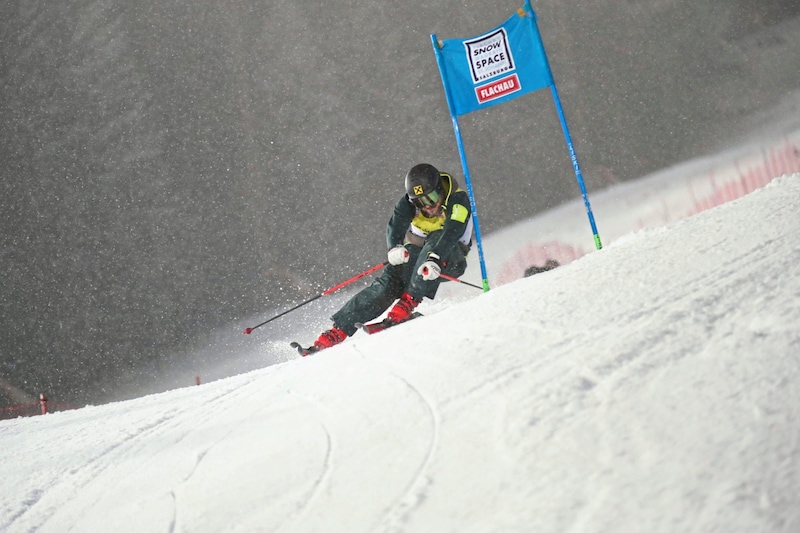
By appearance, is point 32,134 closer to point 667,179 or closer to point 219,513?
point 667,179

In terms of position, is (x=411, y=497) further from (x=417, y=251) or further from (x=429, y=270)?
(x=417, y=251)

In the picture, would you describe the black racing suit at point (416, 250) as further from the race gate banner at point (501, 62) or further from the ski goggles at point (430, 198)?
the race gate banner at point (501, 62)

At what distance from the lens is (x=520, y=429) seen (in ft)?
6.58

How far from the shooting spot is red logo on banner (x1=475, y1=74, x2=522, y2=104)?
623 cm

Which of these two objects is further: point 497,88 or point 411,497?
point 497,88

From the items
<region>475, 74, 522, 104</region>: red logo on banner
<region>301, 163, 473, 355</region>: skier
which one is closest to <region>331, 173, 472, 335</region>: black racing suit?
<region>301, 163, 473, 355</region>: skier

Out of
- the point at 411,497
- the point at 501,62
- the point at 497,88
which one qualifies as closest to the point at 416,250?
the point at 497,88

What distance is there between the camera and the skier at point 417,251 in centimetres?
520

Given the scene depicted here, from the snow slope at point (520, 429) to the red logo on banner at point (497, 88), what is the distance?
2.93 metres

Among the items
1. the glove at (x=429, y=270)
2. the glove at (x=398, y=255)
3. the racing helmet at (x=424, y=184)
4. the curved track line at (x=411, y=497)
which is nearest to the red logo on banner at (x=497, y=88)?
the racing helmet at (x=424, y=184)

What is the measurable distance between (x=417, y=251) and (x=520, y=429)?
3653 millimetres

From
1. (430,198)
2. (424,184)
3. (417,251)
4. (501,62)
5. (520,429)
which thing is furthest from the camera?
(501,62)

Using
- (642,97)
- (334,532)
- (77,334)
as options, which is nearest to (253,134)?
(77,334)

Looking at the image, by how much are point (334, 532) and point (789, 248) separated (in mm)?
2209
